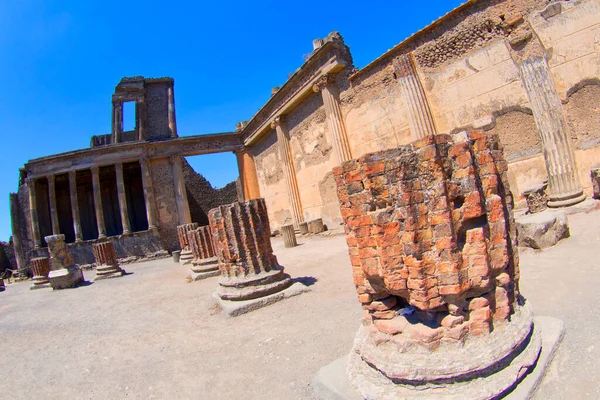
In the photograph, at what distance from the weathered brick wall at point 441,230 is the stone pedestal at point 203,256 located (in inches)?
254

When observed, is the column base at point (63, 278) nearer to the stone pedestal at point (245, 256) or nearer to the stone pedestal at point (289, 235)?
the stone pedestal at point (289, 235)

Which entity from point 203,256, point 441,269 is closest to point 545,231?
point 441,269

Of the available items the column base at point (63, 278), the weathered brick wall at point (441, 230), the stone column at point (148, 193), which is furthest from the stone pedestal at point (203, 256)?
the stone column at point (148, 193)

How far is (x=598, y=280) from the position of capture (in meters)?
3.34

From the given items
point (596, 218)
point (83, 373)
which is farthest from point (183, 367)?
point (596, 218)

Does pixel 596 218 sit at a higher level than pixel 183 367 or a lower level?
higher

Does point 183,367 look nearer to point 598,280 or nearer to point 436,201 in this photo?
point 436,201

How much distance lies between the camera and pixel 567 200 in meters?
6.90

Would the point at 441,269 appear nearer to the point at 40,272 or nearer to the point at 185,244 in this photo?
the point at 185,244

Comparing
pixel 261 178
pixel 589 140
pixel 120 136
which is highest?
pixel 120 136

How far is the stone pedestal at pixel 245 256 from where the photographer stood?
5.15 meters

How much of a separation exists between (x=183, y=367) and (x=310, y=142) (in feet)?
37.0

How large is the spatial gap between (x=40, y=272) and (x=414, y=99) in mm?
13567

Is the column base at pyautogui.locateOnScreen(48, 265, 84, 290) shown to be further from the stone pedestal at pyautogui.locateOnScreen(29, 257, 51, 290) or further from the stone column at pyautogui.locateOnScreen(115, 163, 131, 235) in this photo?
the stone column at pyautogui.locateOnScreen(115, 163, 131, 235)
